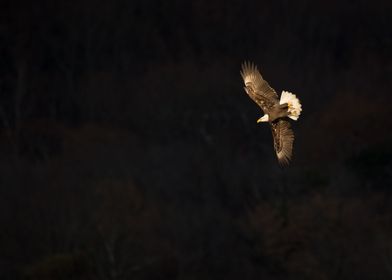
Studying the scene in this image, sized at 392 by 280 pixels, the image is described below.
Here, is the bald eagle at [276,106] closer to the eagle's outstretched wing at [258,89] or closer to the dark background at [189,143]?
the eagle's outstretched wing at [258,89]

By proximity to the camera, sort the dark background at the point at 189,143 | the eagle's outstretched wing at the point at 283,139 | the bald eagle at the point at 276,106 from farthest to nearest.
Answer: the dark background at the point at 189,143
the eagle's outstretched wing at the point at 283,139
the bald eagle at the point at 276,106

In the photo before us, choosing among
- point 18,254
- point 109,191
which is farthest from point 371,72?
point 18,254

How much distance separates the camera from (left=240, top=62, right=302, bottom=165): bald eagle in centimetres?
1978

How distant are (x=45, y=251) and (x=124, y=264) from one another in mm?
2420

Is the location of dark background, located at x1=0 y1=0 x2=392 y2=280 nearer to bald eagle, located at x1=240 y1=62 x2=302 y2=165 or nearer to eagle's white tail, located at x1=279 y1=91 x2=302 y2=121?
bald eagle, located at x1=240 y1=62 x2=302 y2=165

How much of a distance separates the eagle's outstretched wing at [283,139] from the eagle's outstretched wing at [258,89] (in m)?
0.37

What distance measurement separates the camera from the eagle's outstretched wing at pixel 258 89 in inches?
781

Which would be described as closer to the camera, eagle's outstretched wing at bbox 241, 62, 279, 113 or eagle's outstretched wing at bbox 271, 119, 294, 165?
eagle's outstretched wing at bbox 241, 62, 279, 113

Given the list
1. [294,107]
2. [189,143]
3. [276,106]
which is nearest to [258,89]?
→ [276,106]

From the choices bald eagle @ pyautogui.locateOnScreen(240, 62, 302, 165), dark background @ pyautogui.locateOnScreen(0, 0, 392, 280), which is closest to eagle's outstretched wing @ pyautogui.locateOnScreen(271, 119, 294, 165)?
bald eagle @ pyautogui.locateOnScreen(240, 62, 302, 165)

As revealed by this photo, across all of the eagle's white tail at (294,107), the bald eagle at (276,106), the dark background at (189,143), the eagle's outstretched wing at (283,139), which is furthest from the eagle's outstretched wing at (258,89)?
the dark background at (189,143)

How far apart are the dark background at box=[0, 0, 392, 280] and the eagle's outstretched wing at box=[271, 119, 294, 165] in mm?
10628

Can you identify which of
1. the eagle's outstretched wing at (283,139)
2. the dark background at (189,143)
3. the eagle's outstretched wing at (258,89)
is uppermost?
the dark background at (189,143)

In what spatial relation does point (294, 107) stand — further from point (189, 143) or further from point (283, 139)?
point (189, 143)
